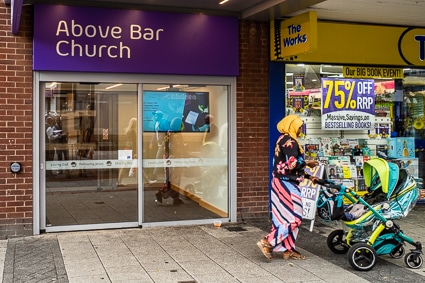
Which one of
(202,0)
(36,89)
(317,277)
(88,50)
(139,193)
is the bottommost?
(317,277)

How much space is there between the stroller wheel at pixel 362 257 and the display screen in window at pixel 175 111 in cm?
374

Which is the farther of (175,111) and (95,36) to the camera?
(175,111)

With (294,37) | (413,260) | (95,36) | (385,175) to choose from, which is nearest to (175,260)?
(385,175)

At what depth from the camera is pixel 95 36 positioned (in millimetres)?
8328

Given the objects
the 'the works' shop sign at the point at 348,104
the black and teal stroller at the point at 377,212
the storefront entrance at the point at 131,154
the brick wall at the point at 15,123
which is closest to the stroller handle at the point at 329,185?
the black and teal stroller at the point at 377,212

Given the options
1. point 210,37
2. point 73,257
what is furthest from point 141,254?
point 210,37

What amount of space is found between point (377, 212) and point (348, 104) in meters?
3.96

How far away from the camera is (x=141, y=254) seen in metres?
7.09

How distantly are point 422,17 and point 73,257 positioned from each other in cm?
722

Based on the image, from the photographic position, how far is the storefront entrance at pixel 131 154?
8.39m

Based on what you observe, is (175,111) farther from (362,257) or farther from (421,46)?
(421,46)

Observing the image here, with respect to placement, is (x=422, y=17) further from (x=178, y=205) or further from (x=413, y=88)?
(x=178, y=205)

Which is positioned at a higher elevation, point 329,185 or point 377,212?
point 329,185

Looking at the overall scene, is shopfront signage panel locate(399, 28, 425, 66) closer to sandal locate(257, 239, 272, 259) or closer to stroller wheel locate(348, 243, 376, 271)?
stroller wheel locate(348, 243, 376, 271)
